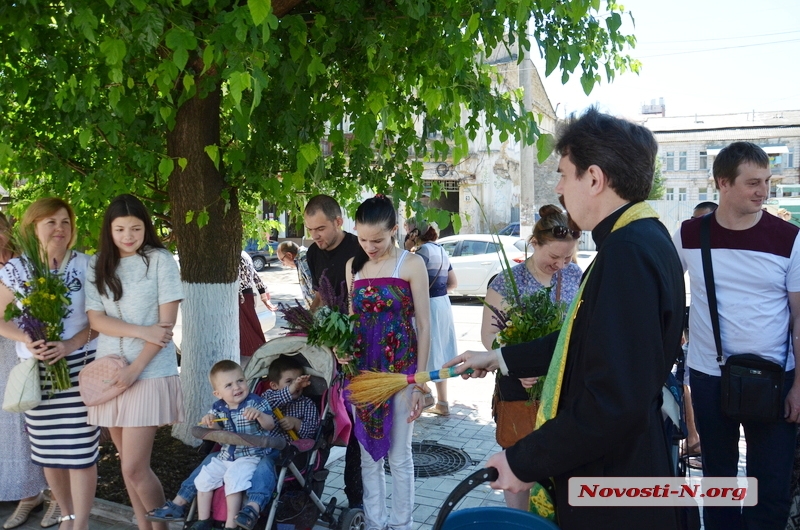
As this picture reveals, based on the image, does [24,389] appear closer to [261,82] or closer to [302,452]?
[302,452]

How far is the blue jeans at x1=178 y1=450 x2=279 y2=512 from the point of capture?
3336 millimetres

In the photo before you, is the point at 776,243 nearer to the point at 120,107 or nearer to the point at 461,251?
the point at 120,107

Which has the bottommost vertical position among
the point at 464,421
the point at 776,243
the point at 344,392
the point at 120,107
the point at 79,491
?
the point at 464,421

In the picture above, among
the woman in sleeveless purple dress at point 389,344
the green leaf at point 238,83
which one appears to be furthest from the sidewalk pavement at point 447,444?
the green leaf at point 238,83

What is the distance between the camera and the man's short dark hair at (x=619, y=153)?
1986 mm

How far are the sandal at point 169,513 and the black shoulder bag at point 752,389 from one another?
2966mm

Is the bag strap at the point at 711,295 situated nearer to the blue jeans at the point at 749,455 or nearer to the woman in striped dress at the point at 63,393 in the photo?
the blue jeans at the point at 749,455

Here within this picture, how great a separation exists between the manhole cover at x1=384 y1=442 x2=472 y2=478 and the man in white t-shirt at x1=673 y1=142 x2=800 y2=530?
227cm

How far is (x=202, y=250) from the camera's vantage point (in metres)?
5.03

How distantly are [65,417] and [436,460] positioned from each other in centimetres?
300

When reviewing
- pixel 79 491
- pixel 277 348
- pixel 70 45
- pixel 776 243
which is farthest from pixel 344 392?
pixel 70 45

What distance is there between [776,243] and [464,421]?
13.4 feet

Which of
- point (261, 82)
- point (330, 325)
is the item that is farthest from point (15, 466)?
point (261, 82)

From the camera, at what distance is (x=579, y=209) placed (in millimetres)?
2084
